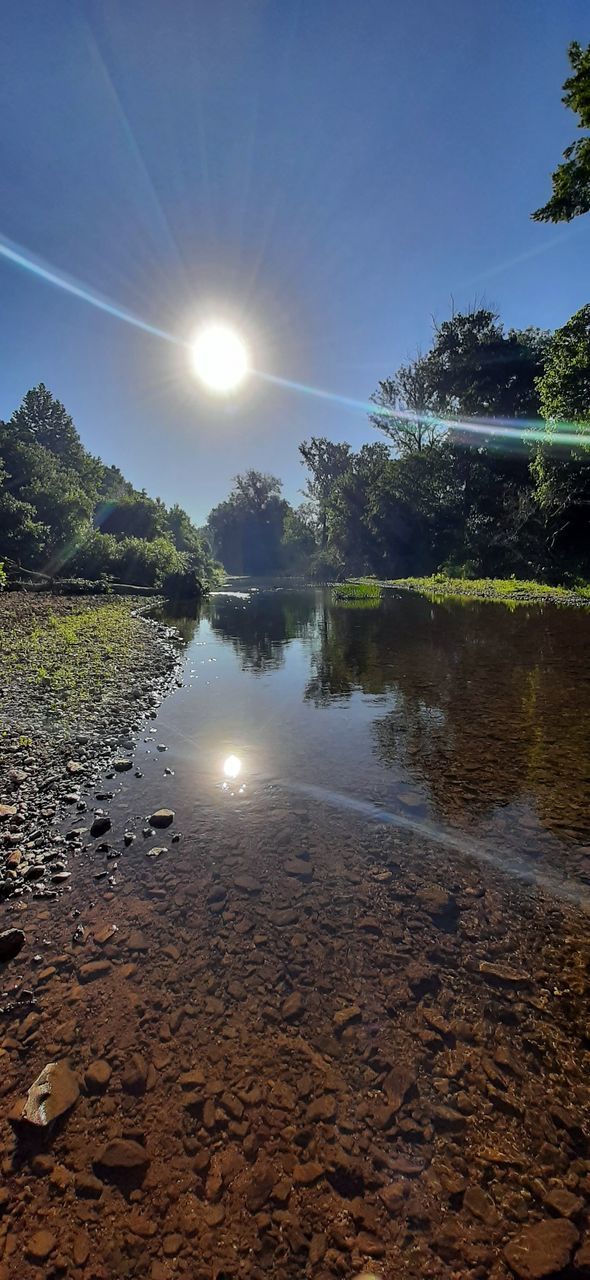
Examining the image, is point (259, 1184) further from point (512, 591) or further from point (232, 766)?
point (512, 591)

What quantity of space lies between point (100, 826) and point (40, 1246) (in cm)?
424

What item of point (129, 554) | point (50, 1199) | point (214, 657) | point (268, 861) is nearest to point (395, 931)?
point (268, 861)

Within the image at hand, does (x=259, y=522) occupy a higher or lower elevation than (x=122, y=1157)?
higher

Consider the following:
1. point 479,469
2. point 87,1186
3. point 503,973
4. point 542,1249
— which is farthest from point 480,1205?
point 479,469

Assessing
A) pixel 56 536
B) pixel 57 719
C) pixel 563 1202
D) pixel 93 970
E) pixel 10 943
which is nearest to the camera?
pixel 563 1202

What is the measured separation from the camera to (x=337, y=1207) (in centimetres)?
276

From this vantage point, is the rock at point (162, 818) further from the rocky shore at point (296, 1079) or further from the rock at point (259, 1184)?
the rock at point (259, 1184)

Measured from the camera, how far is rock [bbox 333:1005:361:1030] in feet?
12.7

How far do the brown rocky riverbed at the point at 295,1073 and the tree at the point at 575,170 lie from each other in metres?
29.4

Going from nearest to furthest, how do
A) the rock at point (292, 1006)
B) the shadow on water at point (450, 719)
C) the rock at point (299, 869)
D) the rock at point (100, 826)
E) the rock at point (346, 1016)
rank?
the rock at point (346, 1016), the rock at point (292, 1006), the rock at point (299, 869), the rock at point (100, 826), the shadow on water at point (450, 719)

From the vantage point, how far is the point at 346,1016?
393 centimetres

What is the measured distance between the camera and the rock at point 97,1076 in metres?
3.42

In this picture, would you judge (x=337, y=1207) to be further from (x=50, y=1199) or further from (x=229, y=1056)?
(x=50, y=1199)

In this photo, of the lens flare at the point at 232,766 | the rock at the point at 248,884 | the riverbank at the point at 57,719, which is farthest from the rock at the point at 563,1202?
the lens flare at the point at 232,766
